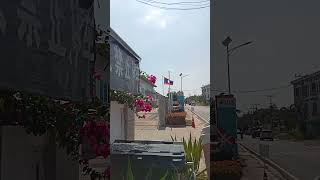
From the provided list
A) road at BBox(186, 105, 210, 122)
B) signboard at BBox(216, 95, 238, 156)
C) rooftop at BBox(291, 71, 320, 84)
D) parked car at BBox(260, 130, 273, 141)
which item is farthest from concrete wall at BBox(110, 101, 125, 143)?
rooftop at BBox(291, 71, 320, 84)

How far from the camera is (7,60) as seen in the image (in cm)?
213

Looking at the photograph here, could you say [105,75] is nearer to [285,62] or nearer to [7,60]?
[285,62]

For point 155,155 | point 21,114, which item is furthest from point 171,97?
point 21,114

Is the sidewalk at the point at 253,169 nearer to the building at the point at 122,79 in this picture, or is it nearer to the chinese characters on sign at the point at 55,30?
the building at the point at 122,79

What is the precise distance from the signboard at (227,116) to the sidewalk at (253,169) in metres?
0.57

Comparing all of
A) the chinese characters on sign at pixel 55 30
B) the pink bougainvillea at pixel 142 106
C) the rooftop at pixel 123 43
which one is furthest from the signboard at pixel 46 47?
the pink bougainvillea at pixel 142 106

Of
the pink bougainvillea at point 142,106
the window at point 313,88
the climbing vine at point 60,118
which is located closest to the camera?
the climbing vine at point 60,118

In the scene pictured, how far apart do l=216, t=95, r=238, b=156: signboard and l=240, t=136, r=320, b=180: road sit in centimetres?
37

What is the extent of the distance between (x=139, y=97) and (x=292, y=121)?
241cm

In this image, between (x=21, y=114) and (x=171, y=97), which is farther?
(x=171, y=97)

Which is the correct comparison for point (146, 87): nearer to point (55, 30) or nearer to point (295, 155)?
point (295, 155)

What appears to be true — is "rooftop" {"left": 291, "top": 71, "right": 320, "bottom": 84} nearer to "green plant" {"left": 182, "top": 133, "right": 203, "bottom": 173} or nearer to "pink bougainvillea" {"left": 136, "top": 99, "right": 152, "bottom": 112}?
"green plant" {"left": 182, "top": 133, "right": 203, "bottom": 173}

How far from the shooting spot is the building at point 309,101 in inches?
272

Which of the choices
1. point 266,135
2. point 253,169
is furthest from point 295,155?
point 266,135
